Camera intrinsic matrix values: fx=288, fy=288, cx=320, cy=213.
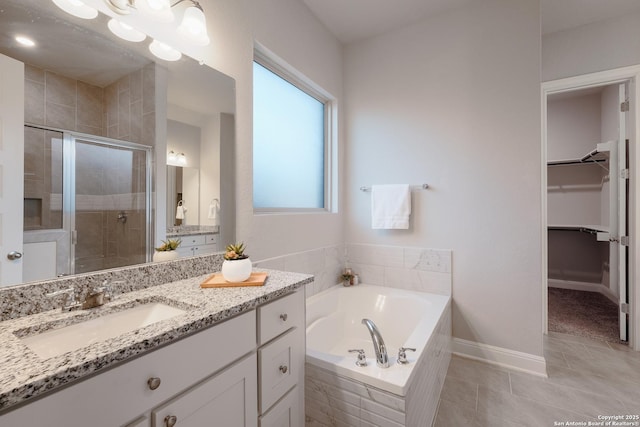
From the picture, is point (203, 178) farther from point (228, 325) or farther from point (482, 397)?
point (482, 397)

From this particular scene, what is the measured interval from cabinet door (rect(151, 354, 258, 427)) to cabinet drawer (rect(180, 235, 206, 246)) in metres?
0.64

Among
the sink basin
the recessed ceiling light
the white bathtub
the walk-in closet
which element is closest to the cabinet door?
the sink basin

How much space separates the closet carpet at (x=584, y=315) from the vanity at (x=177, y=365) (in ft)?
9.29

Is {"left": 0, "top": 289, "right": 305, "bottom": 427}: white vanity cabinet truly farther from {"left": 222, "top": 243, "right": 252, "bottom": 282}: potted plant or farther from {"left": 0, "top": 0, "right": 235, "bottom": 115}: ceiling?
{"left": 0, "top": 0, "right": 235, "bottom": 115}: ceiling

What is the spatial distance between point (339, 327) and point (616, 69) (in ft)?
10.1

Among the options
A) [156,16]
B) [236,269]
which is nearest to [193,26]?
[156,16]

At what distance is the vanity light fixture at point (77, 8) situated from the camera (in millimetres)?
1002

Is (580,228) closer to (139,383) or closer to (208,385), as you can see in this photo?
(208,385)

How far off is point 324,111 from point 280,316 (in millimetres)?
2102

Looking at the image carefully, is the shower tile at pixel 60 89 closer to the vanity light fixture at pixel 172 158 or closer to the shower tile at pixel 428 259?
the vanity light fixture at pixel 172 158

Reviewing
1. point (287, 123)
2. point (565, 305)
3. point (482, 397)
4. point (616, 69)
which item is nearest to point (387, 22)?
point (287, 123)

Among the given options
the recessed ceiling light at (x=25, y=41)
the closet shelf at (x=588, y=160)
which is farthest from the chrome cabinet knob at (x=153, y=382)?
the closet shelf at (x=588, y=160)

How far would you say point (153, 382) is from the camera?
0.72 m

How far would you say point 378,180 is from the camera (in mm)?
2586
